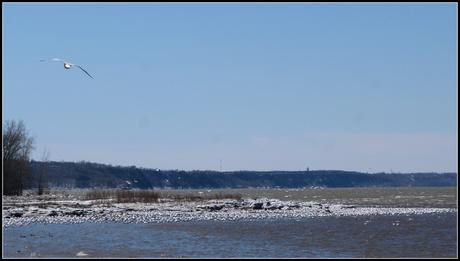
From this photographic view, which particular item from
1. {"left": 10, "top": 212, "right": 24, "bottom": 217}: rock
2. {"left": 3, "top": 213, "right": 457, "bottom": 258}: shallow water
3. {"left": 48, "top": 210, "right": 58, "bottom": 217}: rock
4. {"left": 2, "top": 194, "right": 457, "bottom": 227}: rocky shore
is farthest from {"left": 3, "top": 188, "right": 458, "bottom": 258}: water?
{"left": 48, "top": 210, "right": 58, "bottom": 217}: rock

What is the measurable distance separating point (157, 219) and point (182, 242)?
51.1 ft

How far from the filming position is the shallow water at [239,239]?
2786 cm

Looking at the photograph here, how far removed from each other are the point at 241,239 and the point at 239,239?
87 millimetres

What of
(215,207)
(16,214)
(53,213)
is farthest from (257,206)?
(16,214)

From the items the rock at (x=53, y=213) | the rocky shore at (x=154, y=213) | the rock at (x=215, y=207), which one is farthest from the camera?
the rock at (x=215, y=207)

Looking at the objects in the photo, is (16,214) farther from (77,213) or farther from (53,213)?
(77,213)

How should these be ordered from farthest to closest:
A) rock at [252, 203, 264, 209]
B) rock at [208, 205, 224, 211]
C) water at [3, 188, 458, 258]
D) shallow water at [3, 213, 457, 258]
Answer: rock at [252, 203, 264, 209], rock at [208, 205, 224, 211], shallow water at [3, 213, 457, 258], water at [3, 188, 458, 258]

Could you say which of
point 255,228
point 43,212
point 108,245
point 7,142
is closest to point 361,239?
point 255,228

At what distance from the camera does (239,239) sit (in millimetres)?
33406

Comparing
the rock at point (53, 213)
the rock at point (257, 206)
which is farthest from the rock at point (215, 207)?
the rock at point (53, 213)

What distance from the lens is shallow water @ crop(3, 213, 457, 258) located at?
91.4 feet

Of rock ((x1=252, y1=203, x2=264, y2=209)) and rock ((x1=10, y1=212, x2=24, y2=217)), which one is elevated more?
rock ((x1=252, y1=203, x2=264, y2=209))

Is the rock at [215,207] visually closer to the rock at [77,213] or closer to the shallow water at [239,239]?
the rock at [77,213]

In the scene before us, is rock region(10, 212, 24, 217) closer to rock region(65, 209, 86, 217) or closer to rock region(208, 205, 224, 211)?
rock region(65, 209, 86, 217)
